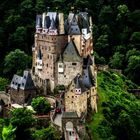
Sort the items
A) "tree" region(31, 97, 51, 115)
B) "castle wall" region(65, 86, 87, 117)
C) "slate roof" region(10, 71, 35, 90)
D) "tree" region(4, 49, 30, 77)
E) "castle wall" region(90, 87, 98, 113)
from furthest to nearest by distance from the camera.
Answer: "tree" region(4, 49, 30, 77) < "slate roof" region(10, 71, 35, 90) < "castle wall" region(90, 87, 98, 113) < "tree" region(31, 97, 51, 115) < "castle wall" region(65, 86, 87, 117)

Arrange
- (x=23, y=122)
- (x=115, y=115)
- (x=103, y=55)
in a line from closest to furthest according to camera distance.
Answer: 1. (x=23, y=122)
2. (x=115, y=115)
3. (x=103, y=55)

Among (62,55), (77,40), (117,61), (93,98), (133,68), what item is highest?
(77,40)

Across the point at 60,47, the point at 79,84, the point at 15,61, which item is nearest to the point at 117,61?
the point at 15,61

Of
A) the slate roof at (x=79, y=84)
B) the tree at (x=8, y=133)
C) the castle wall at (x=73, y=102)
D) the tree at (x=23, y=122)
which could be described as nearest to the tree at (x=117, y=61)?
the slate roof at (x=79, y=84)

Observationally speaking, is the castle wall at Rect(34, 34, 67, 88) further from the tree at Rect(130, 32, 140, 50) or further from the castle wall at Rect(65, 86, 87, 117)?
the tree at Rect(130, 32, 140, 50)

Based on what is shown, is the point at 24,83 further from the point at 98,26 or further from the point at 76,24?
the point at 98,26

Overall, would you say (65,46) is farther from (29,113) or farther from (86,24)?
(29,113)

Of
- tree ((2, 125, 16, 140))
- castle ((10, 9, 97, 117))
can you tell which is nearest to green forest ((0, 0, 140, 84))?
castle ((10, 9, 97, 117))

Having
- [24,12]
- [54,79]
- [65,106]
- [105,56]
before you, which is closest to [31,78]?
[54,79]
